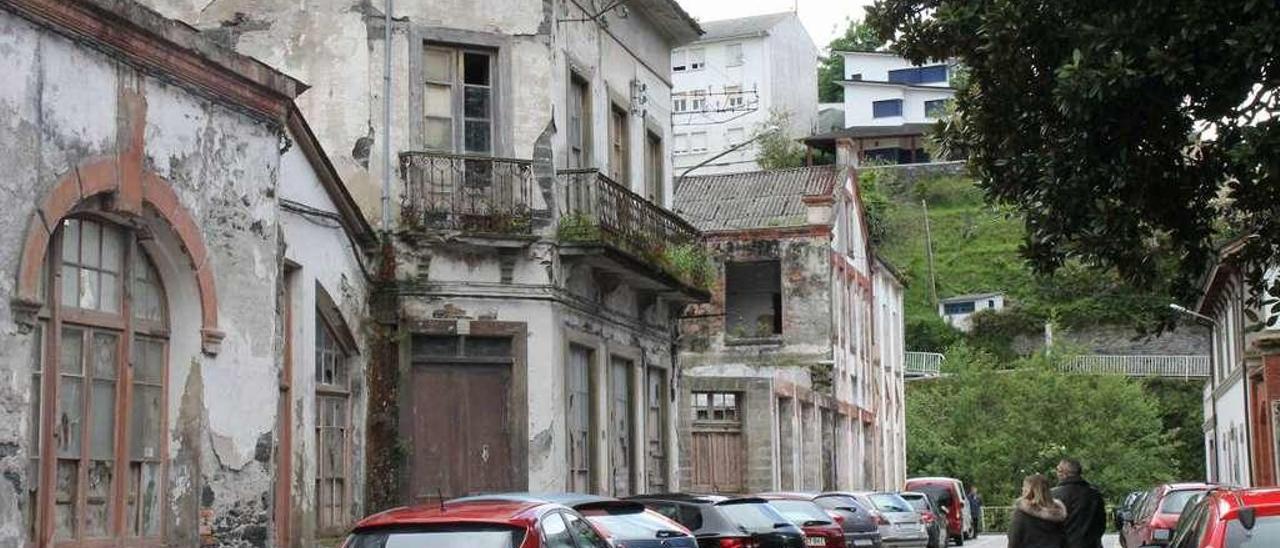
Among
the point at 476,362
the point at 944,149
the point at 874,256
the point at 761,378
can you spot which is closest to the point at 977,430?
the point at 874,256

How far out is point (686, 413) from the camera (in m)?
39.5

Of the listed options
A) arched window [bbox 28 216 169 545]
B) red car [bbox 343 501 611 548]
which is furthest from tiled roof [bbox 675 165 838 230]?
red car [bbox 343 501 611 548]

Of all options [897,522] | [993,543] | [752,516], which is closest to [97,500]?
[752,516]

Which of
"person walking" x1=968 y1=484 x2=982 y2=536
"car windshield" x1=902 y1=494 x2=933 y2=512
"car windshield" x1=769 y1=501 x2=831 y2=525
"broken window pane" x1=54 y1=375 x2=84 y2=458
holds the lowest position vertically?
"person walking" x1=968 y1=484 x2=982 y2=536

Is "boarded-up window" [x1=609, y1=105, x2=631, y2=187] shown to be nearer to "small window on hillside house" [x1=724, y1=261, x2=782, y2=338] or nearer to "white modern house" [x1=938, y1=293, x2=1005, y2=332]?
"small window on hillside house" [x1=724, y1=261, x2=782, y2=338]

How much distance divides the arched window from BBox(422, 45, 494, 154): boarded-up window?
8.36m

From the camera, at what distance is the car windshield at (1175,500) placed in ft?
85.0

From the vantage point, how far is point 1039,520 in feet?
48.4

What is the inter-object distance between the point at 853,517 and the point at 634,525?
1149 centimetres

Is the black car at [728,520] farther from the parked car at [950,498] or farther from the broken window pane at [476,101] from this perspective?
the parked car at [950,498]

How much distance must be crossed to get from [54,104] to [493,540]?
5141mm

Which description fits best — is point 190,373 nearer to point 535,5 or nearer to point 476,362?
point 476,362

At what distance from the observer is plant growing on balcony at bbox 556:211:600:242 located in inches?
950

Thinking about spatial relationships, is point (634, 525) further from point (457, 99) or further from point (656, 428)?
point (656, 428)
